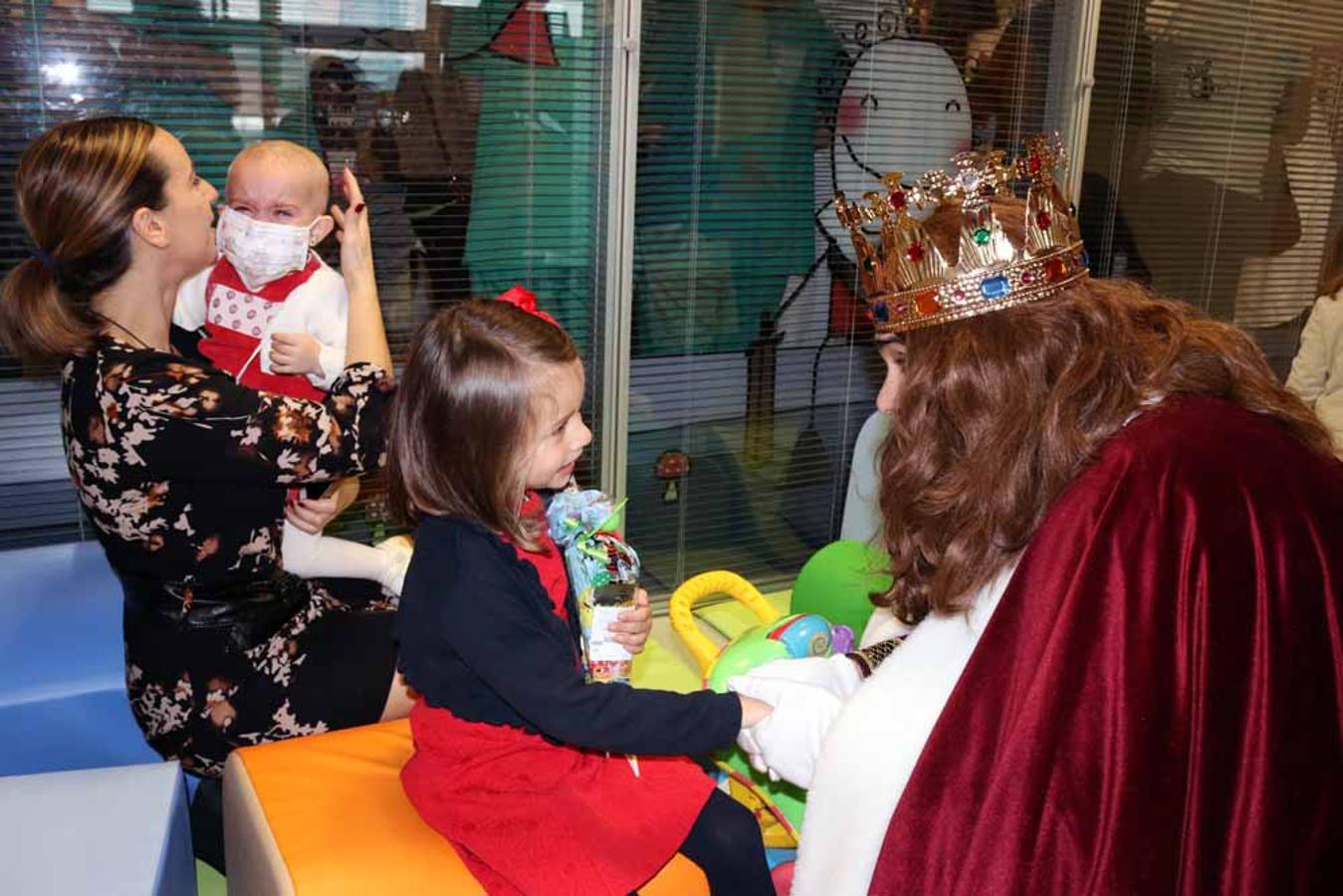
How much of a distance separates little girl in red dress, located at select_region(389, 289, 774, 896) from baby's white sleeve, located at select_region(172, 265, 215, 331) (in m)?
1.08

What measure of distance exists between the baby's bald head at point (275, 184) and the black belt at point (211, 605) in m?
0.75

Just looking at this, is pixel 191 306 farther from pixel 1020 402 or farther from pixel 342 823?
pixel 1020 402

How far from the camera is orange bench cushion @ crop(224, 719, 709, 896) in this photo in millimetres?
1693

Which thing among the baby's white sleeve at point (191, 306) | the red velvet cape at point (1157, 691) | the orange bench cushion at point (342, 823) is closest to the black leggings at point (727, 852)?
the orange bench cushion at point (342, 823)

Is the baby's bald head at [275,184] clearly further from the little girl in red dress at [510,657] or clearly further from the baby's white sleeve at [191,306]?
the little girl in red dress at [510,657]

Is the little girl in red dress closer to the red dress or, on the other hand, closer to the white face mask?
the red dress

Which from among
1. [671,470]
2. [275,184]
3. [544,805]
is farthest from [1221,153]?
[544,805]

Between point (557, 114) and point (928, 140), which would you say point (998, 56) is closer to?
point (928, 140)

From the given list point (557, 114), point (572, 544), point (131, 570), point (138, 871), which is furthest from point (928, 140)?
point (138, 871)

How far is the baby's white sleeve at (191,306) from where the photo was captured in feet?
8.54

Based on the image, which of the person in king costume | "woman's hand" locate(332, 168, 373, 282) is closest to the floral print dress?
"woman's hand" locate(332, 168, 373, 282)

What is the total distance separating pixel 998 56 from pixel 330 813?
115 inches

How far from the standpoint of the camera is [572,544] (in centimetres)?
184

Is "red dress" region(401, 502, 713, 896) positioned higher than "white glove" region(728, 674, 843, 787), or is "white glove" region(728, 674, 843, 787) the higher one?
"white glove" region(728, 674, 843, 787)
